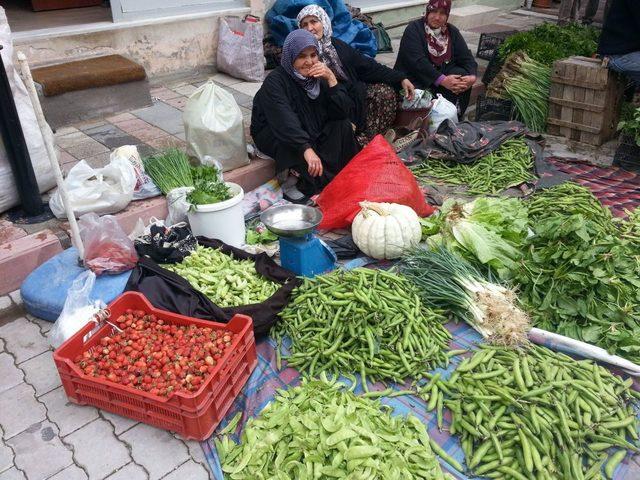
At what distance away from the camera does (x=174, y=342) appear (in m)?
2.74

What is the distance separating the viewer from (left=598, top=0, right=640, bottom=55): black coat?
508 centimetres

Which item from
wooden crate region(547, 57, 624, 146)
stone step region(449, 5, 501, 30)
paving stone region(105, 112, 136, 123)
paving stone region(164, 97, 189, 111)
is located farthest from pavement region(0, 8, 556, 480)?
stone step region(449, 5, 501, 30)

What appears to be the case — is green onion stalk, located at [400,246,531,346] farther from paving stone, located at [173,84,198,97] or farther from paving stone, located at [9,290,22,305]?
paving stone, located at [173,84,198,97]

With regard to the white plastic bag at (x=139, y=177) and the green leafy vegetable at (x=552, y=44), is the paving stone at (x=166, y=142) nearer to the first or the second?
the white plastic bag at (x=139, y=177)

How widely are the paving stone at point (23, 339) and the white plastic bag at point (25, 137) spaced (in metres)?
0.93

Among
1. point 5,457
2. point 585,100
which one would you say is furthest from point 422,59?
point 5,457

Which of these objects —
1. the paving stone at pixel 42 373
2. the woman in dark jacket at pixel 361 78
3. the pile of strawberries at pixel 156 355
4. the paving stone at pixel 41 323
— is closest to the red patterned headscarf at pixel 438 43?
the woman in dark jacket at pixel 361 78

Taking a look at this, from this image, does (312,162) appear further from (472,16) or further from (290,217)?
(472,16)

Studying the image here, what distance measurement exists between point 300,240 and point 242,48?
3.82 m

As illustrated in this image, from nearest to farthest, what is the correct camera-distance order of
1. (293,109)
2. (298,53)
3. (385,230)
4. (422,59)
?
1. (385,230)
2. (298,53)
3. (293,109)
4. (422,59)

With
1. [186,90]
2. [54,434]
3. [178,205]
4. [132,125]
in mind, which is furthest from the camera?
[186,90]

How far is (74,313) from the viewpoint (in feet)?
9.39

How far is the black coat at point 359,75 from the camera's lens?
4965 mm

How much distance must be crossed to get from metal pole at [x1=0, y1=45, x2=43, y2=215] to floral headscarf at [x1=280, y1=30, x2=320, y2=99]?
2.02 meters
